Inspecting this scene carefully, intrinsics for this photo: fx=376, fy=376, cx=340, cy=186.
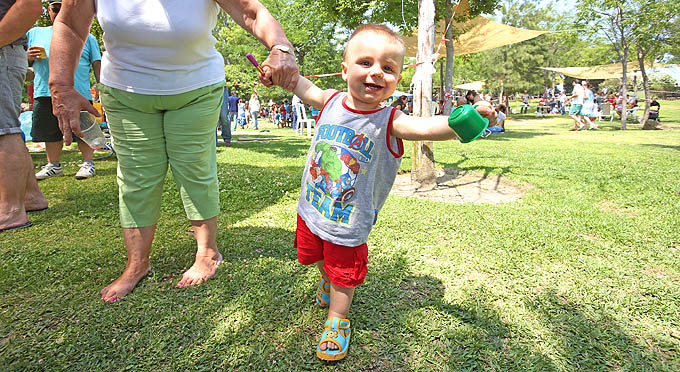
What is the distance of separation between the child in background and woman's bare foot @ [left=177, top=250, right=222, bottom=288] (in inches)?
34.4

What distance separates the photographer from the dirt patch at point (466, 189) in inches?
186

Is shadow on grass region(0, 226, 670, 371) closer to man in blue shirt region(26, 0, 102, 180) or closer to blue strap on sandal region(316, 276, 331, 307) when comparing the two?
blue strap on sandal region(316, 276, 331, 307)

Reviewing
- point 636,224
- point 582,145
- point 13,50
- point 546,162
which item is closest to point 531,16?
point 582,145

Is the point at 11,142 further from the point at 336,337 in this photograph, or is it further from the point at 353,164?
the point at 336,337

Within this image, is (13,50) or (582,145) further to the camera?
(582,145)

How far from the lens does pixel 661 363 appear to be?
1784mm

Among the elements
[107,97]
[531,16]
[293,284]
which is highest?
[531,16]

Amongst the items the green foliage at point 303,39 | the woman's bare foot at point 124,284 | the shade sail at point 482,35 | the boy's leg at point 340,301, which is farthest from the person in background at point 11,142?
the green foliage at point 303,39

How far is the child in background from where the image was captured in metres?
1.75

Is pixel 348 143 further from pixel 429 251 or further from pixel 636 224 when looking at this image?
pixel 636 224

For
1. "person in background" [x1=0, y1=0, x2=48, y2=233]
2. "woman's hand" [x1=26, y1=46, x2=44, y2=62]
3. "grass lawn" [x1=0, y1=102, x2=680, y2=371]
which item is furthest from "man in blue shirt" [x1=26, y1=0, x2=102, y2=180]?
"grass lawn" [x1=0, y1=102, x2=680, y2=371]

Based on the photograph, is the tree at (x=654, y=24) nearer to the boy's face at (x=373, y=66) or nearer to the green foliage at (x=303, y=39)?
the green foliage at (x=303, y=39)

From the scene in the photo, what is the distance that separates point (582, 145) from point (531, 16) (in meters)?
35.3

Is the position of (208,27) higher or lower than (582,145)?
higher
